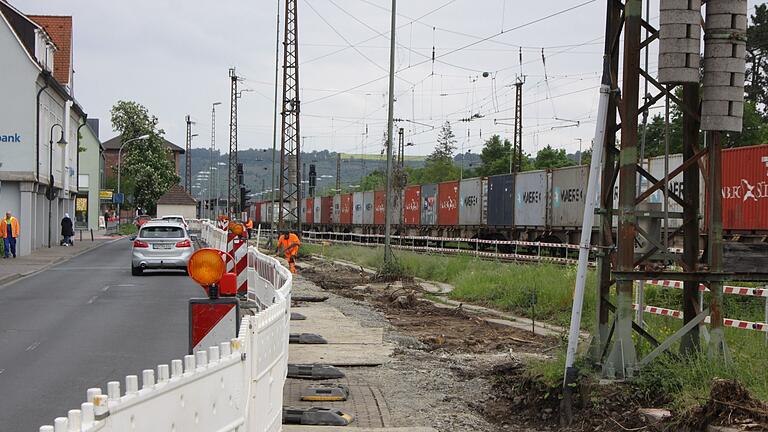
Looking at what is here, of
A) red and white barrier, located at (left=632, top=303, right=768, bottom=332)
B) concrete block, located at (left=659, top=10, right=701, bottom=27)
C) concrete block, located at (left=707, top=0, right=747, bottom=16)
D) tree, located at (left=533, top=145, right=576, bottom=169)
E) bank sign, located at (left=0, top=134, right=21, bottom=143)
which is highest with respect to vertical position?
tree, located at (left=533, top=145, right=576, bottom=169)

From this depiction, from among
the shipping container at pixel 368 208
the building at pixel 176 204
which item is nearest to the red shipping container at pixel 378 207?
the shipping container at pixel 368 208

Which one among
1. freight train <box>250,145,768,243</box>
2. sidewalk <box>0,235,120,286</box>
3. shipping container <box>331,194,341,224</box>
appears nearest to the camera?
freight train <box>250,145,768,243</box>

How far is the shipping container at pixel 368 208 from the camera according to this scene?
59094 millimetres

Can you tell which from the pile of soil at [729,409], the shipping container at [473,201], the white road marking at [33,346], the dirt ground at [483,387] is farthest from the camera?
the shipping container at [473,201]

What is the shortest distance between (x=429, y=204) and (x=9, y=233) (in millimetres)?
21710

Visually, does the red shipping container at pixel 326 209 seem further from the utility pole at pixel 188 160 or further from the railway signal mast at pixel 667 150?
the railway signal mast at pixel 667 150

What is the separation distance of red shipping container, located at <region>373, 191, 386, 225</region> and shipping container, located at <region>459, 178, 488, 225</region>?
11.3 m

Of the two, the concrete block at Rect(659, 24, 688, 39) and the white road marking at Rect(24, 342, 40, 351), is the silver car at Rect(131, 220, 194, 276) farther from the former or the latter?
the concrete block at Rect(659, 24, 688, 39)

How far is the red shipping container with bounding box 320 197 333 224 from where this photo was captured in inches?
2844

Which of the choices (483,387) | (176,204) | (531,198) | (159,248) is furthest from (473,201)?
(176,204)

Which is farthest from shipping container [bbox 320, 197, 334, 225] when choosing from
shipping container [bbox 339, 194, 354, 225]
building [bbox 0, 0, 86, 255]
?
building [bbox 0, 0, 86, 255]

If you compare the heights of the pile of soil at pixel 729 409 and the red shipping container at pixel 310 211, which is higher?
the red shipping container at pixel 310 211

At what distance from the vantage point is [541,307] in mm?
17984

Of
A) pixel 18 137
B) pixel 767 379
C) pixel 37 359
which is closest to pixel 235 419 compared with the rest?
pixel 767 379
